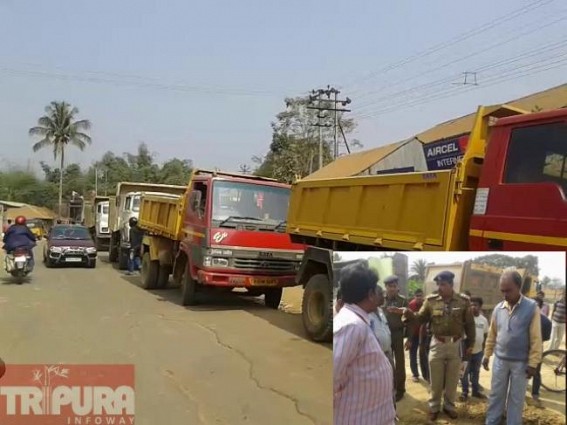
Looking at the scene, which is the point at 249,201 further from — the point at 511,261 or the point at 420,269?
the point at 511,261

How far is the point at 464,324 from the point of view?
2.13m

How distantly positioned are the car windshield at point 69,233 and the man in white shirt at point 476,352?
1800 cm

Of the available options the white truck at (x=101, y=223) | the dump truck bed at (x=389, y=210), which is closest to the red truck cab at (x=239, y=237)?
the dump truck bed at (x=389, y=210)

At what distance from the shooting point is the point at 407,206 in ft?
18.3

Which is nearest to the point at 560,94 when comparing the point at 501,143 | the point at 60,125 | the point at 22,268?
the point at 501,143

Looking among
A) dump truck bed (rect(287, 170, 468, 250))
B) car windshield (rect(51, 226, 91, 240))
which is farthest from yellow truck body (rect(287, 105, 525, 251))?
car windshield (rect(51, 226, 91, 240))

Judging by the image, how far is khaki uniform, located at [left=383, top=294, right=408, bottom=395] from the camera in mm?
2283

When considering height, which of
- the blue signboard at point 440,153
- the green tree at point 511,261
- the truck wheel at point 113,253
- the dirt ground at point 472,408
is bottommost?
the truck wheel at point 113,253

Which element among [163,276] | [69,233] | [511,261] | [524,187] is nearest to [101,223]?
[69,233]

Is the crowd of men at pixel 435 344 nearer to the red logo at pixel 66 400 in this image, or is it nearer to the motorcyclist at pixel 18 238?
the red logo at pixel 66 400

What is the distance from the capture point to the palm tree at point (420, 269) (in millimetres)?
2207

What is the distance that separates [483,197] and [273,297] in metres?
6.64

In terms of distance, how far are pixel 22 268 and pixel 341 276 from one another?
12.6 m

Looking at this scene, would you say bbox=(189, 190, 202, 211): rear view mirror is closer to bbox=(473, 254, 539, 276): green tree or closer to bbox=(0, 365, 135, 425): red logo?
bbox=(0, 365, 135, 425): red logo
